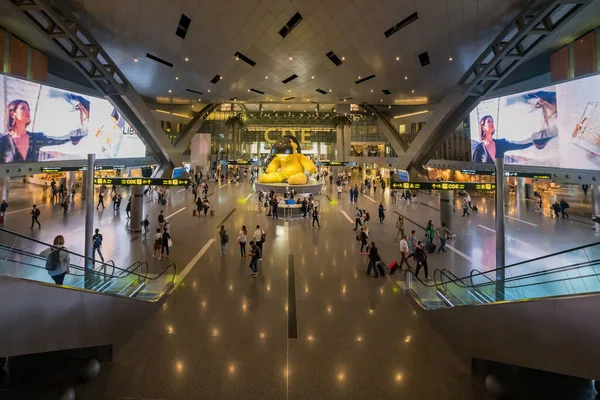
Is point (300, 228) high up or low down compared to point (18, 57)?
down

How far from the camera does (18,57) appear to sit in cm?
1569

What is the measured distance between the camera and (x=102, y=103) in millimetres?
23641

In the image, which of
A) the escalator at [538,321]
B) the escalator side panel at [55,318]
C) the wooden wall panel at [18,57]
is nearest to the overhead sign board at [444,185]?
the escalator at [538,321]

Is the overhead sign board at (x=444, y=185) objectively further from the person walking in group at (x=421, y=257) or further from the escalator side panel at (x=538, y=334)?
the escalator side panel at (x=538, y=334)

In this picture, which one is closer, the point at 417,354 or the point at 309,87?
the point at 417,354

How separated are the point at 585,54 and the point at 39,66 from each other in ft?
87.4

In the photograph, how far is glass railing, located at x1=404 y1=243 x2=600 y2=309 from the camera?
4012 mm

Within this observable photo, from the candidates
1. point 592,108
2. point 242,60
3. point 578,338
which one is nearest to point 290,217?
point 242,60

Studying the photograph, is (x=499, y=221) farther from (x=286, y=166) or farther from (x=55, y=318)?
(x=286, y=166)

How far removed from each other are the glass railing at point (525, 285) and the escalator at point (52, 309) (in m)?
6.36

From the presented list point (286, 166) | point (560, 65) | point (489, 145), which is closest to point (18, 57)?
point (286, 166)

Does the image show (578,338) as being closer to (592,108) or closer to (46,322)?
(46,322)

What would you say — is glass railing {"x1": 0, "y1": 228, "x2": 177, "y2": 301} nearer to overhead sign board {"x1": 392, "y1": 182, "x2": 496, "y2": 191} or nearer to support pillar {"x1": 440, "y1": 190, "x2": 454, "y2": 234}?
overhead sign board {"x1": 392, "y1": 182, "x2": 496, "y2": 191}

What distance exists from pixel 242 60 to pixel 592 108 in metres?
16.9
